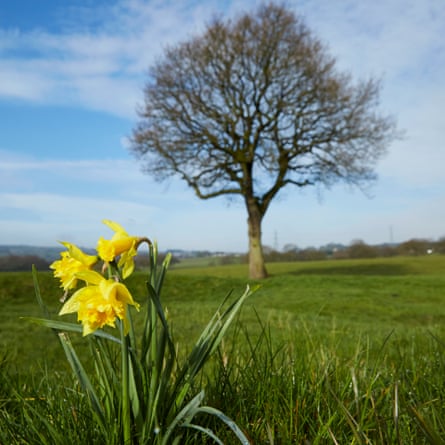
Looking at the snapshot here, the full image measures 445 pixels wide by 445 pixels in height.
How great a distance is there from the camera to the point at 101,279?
1217 mm

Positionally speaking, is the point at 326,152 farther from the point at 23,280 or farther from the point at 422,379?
the point at 422,379

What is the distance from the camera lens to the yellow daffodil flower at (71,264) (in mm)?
1258

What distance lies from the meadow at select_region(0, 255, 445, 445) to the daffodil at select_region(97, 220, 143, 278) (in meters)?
0.48

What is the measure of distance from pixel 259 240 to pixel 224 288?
4.93m

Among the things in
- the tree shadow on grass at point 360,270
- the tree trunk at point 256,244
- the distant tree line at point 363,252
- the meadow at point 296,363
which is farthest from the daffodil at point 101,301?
the distant tree line at point 363,252

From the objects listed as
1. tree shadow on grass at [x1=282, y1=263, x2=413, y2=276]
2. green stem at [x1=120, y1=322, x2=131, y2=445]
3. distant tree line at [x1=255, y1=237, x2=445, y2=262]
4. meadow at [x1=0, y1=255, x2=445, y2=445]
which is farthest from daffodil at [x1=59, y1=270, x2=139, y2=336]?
distant tree line at [x1=255, y1=237, x2=445, y2=262]

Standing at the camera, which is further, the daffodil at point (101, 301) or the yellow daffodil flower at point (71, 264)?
the yellow daffodil flower at point (71, 264)

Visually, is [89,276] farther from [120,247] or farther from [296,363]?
[296,363]

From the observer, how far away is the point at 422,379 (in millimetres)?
2174

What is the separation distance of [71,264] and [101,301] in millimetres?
233

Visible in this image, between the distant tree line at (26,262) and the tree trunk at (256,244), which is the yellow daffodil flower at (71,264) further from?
the tree trunk at (256,244)

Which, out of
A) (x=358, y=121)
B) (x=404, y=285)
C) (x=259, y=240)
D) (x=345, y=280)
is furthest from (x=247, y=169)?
(x=404, y=285)

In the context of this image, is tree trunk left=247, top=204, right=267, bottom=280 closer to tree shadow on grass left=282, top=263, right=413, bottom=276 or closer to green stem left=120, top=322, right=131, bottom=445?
tree shadow on grass left=282, top=263, right=413, bottom=276

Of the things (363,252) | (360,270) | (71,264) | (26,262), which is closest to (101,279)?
(71,264)
